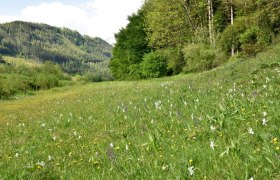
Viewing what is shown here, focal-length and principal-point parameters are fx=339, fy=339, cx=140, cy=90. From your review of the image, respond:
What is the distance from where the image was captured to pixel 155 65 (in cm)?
5353

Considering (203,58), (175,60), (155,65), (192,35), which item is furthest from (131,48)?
(203,58)

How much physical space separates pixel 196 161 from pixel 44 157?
172 inches

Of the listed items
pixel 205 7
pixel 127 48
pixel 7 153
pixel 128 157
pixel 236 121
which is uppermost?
pixel 205 7

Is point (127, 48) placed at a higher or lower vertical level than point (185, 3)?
lower

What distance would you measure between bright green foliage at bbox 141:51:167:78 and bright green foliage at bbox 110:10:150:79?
6.66 m

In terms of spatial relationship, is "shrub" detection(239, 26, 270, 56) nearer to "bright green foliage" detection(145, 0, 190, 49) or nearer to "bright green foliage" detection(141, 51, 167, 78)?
"bright green foliage" detection(145, 0, 190, 49)

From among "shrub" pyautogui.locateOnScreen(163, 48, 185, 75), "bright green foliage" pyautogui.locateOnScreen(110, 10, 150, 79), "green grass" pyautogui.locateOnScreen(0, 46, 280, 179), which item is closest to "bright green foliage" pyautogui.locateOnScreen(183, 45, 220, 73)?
"shrub" pyautogui.locateOnScreen(163, 48, 185, 75)

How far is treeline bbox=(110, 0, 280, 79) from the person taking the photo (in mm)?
39306

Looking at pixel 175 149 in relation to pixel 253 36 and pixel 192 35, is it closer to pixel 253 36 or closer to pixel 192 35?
pixel 253 36

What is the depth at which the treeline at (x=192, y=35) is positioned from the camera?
129ft

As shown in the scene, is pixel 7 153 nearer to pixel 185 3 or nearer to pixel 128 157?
pixel 128 157

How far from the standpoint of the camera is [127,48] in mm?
69125

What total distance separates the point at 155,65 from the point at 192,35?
7.63 m

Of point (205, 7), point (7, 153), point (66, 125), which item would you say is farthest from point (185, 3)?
point (7, 153)
